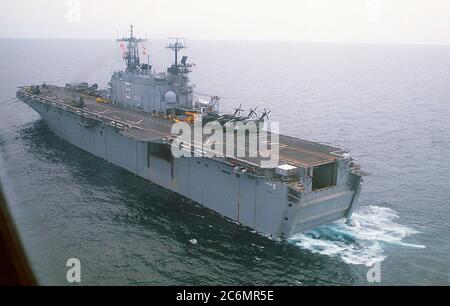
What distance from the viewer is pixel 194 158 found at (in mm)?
29391

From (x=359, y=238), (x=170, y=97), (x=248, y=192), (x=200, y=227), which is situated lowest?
(x=359, y=238)

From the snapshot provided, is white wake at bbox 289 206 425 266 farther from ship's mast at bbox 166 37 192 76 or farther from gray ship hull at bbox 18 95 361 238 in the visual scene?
ship's mast at bbox 166 37 192 76

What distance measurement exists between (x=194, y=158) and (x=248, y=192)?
17.2 feet

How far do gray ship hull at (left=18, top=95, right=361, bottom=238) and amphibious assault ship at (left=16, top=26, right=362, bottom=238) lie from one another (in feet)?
0.20

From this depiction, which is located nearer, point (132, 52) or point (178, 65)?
point (178, 65)

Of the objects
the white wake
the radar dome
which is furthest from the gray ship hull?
the radar dome

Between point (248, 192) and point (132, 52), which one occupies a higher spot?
point (132, 52)

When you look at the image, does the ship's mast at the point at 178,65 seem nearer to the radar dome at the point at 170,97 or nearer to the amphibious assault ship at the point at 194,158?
the amphibious assault ship at the point at 194,158

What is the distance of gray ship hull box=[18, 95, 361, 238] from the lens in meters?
24.4

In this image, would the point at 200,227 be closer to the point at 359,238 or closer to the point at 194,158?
the point at 194,158

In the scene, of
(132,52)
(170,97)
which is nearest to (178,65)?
(170,97)

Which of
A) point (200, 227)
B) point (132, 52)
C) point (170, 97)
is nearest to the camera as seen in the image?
point (200, 227)
